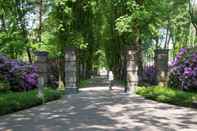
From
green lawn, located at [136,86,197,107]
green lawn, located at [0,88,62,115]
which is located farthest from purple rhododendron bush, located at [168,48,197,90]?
green lawn, located at [0,88,62,115]

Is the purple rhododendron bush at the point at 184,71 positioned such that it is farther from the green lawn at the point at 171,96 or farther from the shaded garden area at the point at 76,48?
the green lawn at the point at 171,96

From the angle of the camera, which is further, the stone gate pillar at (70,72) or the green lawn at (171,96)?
the stone gate pillar at (70,72)

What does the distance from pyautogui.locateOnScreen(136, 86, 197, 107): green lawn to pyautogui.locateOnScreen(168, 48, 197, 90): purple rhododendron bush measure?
776mm

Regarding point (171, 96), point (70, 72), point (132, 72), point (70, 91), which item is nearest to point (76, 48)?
point (70, 72)

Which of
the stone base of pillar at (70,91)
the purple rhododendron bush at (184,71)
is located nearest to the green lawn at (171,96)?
the purple rhododendron bush at (184,71)

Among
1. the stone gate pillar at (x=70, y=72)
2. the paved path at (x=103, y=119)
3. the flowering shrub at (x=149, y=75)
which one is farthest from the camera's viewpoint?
the flowering shrub at (x=149, y=75)

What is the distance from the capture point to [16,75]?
2244cm

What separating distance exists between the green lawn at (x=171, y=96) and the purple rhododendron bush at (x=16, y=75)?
623cm

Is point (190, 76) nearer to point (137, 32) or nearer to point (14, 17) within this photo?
point (137, 32)

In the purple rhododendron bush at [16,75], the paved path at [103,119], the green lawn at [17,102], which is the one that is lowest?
the paved path at [103,119]

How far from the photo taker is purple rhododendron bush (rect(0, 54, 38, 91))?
21.8 m

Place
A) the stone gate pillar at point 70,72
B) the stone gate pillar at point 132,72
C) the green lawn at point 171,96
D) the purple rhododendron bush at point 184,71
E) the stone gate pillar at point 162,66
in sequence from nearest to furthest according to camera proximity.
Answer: the green lawn at point 171,96 < the purple rhododendron bush at point 184,71 < the stone gate pillar at point 162,66 < the stone gate pillar at point 70,72 < the stone gate pillar at point 132,72

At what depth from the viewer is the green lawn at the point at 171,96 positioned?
16766 mm

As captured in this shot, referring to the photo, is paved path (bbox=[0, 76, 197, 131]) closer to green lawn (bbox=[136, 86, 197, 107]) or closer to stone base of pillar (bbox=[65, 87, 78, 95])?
green lawn (bbox=[136, 86, 197, 107])
